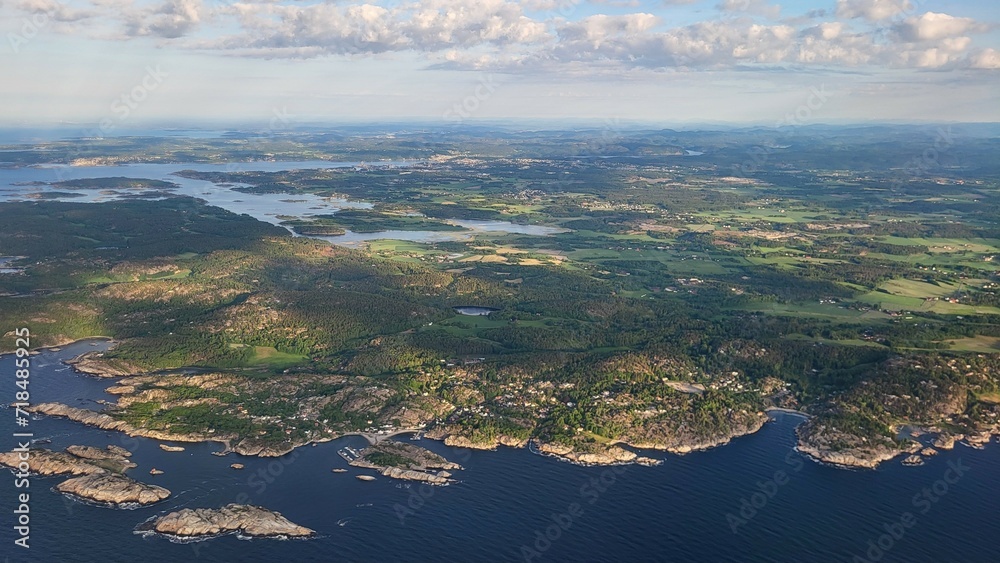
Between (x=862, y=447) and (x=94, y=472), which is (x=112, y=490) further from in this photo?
(x=862, y=447)

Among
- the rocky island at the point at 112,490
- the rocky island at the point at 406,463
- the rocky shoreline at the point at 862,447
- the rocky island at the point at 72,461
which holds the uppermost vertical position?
the rocky island at the point at 72,461

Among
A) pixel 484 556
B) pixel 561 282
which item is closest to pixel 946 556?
pixel 484 556

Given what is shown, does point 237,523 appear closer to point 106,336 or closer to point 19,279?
point 106,336

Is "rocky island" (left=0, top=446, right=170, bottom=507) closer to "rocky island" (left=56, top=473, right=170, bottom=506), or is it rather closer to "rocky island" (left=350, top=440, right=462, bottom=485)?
"rocky island" (left=56, top=473, right=170, bottom=506)

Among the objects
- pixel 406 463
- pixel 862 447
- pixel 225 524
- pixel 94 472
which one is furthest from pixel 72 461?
pixel 862 447

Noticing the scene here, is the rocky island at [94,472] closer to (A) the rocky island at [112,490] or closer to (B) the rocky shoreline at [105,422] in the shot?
(A) the rocky island at [112,490]

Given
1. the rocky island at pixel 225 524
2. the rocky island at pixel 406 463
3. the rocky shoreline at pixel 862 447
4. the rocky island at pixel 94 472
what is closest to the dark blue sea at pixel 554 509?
the rocky island at pixel 225 524

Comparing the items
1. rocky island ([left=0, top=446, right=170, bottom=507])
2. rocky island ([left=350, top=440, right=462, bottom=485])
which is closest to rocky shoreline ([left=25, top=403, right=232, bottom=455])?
rocky island ([left=0, top=446, right=170, bottom=507])
